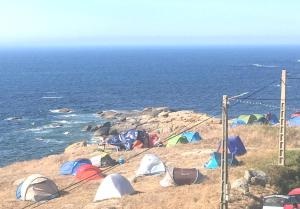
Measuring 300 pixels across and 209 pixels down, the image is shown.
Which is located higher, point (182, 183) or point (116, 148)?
point (182, 183)

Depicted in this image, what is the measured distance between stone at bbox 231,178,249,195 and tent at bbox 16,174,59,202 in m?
10.6

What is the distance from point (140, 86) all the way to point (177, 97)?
74.9 ft

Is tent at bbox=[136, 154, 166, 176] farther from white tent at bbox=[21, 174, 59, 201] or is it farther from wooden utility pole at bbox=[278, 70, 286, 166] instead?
wooden utility pole at bbox=[278, 70, 286, 166]

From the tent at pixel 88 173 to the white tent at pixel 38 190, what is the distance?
353 cm

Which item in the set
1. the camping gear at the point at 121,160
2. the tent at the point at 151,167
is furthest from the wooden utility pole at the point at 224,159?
the camping gear at the point at 121,160

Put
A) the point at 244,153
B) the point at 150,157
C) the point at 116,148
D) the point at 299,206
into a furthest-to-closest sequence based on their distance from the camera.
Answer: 1. the point at 116,148
2. the point at 244,153
3. the point at 150,157
4. the point at 299,206

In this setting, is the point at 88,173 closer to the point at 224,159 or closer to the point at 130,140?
the point at 130,140

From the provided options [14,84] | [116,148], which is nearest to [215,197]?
[116,148]

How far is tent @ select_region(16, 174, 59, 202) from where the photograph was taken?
28.9 meters

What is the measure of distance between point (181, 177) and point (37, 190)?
331 inches

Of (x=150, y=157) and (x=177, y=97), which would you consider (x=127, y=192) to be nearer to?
(x=150, y=157)

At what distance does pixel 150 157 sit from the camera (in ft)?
105

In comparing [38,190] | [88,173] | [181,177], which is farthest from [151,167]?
[38,190]

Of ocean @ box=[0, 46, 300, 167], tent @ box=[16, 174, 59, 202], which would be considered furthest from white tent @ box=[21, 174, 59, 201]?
ocean @ box=[0, 46, 300, 167]
